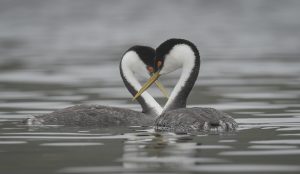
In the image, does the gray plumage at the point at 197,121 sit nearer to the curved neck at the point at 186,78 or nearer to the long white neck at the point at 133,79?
the curved neck at the point at 186,78

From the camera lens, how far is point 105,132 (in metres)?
16.0

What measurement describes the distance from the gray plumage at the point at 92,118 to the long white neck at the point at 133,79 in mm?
867

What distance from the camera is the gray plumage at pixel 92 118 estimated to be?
16953mm

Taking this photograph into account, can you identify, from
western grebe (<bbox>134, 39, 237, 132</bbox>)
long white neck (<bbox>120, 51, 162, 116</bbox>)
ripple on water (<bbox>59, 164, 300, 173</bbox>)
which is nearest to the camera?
ripple on water (<bbox>59, 164, 300, 173</bbox>)

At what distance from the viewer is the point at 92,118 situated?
17.1 meters

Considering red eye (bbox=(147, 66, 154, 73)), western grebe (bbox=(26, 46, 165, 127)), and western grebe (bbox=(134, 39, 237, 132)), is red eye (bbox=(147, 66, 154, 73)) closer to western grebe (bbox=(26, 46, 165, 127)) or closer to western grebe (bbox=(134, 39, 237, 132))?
western grebe (bbox=(26, 46, 165, 127))

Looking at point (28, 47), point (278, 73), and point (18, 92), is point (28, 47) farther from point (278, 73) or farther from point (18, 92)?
point (18, 92)

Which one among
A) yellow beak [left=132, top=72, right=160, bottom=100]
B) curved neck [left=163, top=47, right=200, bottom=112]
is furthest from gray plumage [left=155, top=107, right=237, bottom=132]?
yellow beak [left=132, top=72, right=160, bottom=100]

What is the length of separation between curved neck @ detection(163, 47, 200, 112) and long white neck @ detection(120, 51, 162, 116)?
805 millimetres

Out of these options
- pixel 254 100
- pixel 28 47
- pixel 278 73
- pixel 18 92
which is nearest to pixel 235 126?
pixel 254 100

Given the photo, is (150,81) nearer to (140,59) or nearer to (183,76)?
(140,59)

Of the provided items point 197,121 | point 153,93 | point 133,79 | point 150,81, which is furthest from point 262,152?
point 153,93

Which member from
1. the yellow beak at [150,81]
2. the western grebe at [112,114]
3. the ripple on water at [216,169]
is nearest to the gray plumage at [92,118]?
the western grebe at [112,114]

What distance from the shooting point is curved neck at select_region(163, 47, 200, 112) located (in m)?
17.2
